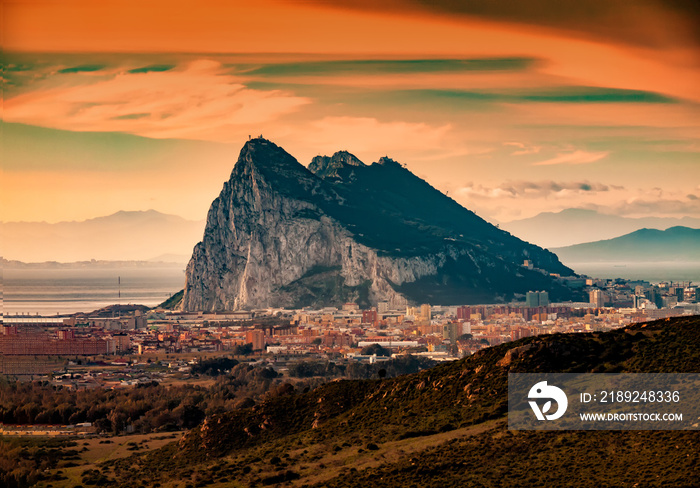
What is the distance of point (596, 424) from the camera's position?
151 ft

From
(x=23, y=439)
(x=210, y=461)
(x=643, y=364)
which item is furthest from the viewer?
(x=23, y=439)

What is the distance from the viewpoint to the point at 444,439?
49188 mm

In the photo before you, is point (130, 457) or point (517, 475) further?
point (130, 457)

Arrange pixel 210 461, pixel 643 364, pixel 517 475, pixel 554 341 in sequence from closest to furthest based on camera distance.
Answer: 1. pixel 517 475
2. pixel 643 364
3. pixel 554 341
4. pixel 210 461

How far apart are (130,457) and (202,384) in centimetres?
7528

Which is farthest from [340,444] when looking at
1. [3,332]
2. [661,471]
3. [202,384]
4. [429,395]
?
[3,332]

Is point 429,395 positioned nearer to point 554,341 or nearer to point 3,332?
point 554,341

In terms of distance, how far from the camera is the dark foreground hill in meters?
42.3

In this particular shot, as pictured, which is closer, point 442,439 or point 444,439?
point 444,439

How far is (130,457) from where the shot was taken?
2709 inches

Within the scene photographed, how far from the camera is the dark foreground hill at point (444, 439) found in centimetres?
4231

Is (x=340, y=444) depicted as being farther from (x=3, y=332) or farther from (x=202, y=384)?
(x=3, y=332)

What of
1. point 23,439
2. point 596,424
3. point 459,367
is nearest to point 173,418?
point 23,439

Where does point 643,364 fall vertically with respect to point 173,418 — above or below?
above
